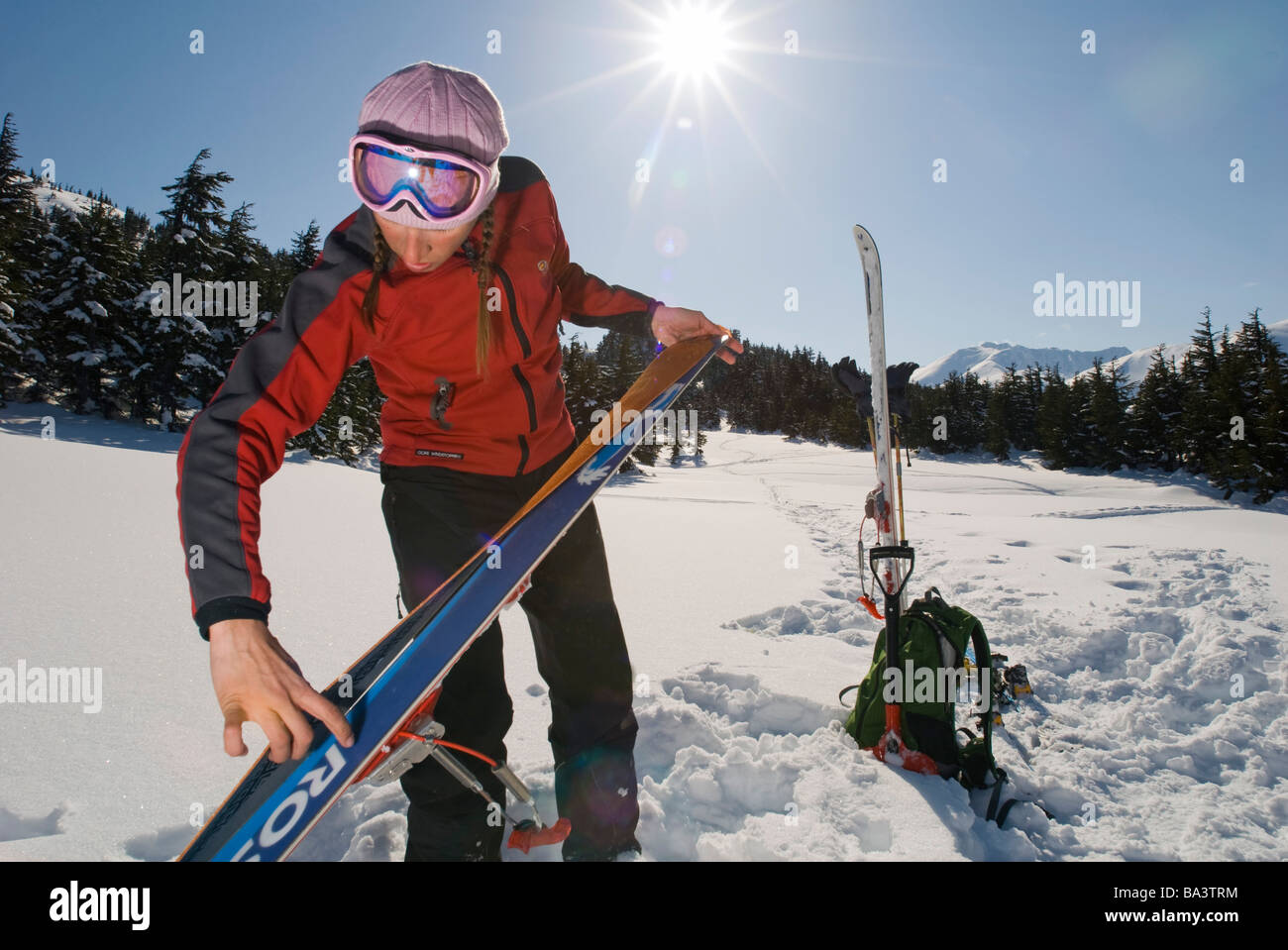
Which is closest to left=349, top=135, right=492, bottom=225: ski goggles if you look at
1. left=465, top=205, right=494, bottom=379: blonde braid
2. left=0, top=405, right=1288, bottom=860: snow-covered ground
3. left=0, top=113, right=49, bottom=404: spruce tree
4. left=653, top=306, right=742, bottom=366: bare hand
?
left=465, top=205, right=494, bottom=379: blonde braid

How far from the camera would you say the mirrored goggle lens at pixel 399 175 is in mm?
1597

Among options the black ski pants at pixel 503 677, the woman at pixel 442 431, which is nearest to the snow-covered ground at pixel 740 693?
the black ski pants at pixel 503 677

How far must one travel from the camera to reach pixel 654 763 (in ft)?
9.04

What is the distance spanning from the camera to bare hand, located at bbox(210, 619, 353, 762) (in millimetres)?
1104

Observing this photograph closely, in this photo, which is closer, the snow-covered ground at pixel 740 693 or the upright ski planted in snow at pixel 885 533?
the snow-covered ground at pixel 740 693

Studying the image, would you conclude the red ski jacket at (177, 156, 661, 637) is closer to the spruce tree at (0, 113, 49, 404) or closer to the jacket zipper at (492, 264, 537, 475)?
the jacket zipper at (492, 264, 537, 475)

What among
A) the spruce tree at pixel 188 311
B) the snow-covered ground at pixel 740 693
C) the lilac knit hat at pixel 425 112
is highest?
the spruce tree at pixel 188 311

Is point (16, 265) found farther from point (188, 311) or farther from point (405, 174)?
point (405, 174)

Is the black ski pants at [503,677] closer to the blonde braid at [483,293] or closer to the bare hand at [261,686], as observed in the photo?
the blonde braid at [483,293]

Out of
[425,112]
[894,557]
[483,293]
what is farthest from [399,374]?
[894,557]

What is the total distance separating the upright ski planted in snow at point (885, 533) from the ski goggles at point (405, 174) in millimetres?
2591

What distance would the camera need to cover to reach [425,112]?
1612 mm
